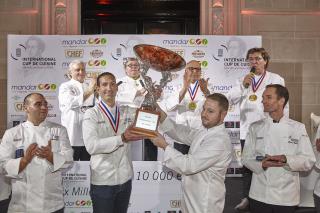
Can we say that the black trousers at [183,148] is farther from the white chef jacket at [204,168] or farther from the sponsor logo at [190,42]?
the white chef jacket at [204,168]

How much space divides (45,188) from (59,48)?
2401 millimetres

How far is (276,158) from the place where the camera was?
331 centimetres

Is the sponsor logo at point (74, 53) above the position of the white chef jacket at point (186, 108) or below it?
above

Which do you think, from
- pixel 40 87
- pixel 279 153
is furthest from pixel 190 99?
pixel 279 153

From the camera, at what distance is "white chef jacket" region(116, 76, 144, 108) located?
523 cm

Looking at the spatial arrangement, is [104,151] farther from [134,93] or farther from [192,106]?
[192,106]

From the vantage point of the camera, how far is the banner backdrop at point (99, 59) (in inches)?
209

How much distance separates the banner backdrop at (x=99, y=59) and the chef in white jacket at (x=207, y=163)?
7.48ft

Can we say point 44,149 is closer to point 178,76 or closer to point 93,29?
point 178,76

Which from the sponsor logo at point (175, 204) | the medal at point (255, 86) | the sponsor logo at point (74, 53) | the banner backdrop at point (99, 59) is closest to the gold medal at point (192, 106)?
the banner backdrop at point (99, 59)

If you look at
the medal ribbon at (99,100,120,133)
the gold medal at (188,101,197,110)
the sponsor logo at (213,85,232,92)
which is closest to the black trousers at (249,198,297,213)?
the medal ribbon at (99,100,120,133)

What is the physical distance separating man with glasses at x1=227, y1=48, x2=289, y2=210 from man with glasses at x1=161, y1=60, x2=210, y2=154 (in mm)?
369

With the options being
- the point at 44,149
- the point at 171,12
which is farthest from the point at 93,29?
the point at 44,149

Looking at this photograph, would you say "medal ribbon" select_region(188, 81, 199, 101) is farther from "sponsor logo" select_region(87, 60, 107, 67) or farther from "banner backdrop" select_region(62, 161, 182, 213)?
"sponsor logo" select_region(87, 60, 107, 67)
